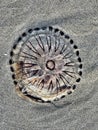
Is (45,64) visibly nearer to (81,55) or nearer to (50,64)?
(50,64)

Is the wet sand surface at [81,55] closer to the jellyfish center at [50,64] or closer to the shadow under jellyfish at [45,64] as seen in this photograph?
the shadow under jellyfish at [45,64]

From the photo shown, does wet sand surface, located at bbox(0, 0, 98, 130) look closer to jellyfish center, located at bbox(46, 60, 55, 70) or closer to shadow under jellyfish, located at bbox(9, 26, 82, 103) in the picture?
shadow under jellyfish, located at bbox(9, 26, 82, 103)

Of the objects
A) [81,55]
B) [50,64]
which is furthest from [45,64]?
[81,55]

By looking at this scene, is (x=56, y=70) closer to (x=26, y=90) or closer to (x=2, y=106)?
(x=26, y=90)

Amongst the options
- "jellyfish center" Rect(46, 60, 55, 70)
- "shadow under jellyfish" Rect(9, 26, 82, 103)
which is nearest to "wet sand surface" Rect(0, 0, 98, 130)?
"shadow under jellyfish" Rect(9, 26, 82, 103)

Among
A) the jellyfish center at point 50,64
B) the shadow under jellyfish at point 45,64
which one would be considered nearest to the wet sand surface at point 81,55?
the shadow under jellyfish at point 45,64
